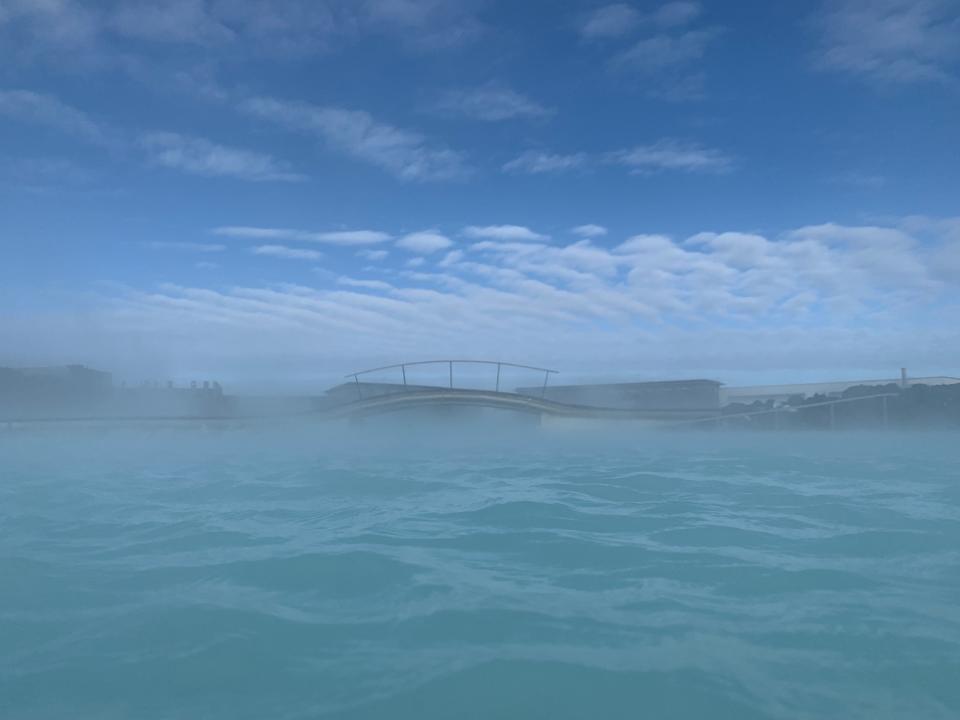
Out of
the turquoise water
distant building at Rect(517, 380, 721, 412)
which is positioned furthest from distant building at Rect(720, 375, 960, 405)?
the turquoise water

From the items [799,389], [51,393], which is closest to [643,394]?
[799,389]

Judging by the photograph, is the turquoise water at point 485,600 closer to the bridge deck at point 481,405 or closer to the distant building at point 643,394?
the bridge deck at point 481,405

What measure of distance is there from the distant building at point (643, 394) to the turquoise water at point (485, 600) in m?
10.9

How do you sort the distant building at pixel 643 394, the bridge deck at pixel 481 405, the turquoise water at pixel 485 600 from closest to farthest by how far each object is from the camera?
the turquoise water at pixel 485 600
the bridge deck at pixel 481 405
the distant building at pixel 643 394

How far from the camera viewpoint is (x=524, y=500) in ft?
24.6

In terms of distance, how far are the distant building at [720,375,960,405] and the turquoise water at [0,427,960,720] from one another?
1174 cm

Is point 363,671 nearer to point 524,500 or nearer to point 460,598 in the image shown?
point 460,598

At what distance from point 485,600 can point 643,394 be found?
17.5m

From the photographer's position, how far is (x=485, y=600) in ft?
13.4

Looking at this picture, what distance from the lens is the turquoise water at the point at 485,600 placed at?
9.66 ft

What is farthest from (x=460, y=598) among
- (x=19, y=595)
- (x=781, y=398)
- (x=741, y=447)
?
(x=781, y=398)

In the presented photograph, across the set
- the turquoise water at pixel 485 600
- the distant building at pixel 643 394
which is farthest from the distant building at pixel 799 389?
the turquoise water at pixel 485 600

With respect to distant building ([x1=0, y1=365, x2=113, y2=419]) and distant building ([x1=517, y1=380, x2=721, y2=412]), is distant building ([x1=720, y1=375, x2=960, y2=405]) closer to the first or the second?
distant building ([x1=517, y1=380, x2=721, y2=412])

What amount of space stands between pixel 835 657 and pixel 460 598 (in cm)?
189
